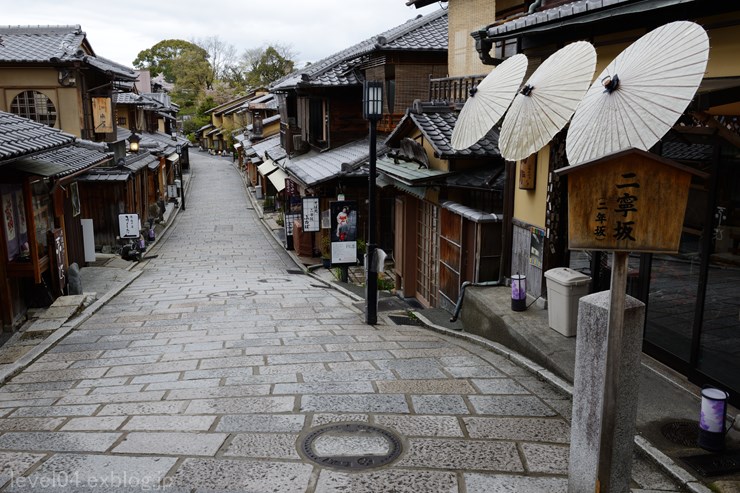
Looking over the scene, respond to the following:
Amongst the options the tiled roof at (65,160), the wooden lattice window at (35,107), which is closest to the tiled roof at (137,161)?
the wooden lattice window at (35,107)

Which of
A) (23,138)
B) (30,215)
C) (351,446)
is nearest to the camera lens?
(351,446)

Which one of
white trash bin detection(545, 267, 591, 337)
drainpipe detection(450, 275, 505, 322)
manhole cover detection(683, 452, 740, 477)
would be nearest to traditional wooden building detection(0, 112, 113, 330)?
drainpipe detection(450, 275, 505, 322)

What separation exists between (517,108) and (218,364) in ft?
20.2

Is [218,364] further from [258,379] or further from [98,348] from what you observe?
[98,348]

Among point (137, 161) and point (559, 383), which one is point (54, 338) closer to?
point (559, 383)

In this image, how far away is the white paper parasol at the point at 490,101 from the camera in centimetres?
860

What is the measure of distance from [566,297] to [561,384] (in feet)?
5.73

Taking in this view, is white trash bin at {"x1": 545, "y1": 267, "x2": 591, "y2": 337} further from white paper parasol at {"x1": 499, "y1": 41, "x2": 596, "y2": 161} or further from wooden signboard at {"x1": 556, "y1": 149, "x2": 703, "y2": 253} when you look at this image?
wooden signboard at {"x1": 556, "y1": 149, "x2": 703, "y2": 253}

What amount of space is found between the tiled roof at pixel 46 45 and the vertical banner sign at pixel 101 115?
1282 mm

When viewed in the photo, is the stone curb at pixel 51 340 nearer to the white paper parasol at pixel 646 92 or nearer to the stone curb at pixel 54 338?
the stone curb at pixel 54 338

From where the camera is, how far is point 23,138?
11711 millimetres

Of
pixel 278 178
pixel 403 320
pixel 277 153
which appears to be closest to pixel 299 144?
pixel 278 178

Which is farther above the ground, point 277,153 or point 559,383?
point 277,153

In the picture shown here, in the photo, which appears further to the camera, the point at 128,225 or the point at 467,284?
the point at 128,225
